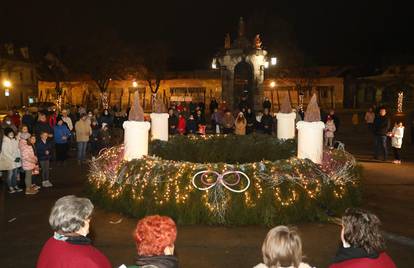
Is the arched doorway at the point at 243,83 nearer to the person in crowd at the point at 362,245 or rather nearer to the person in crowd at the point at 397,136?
the person in crowd at the point at 397,136

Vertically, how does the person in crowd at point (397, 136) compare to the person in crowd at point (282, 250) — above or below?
above

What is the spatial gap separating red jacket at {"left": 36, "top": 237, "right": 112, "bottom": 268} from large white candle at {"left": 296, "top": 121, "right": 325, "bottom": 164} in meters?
8.54

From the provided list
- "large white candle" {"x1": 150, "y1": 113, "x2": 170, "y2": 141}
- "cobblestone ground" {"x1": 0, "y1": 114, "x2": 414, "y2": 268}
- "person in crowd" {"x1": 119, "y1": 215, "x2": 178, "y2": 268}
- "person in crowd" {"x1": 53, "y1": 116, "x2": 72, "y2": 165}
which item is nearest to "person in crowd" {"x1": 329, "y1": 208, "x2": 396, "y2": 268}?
"person in crowd" {"x1": 119, "y1": 215, "x2": 178, "y2": 268}

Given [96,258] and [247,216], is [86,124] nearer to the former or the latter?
[247,216]

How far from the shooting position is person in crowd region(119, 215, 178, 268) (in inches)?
143

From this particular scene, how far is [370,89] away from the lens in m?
54.6

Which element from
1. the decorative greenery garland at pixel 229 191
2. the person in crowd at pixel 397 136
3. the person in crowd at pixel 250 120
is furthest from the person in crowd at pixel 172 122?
the decorative greenery garland at pixel 229 191

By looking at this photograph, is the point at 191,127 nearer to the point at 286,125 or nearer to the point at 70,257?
the point at 286,125

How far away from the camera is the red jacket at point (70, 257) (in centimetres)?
371

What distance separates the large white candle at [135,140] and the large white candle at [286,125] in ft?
18.8

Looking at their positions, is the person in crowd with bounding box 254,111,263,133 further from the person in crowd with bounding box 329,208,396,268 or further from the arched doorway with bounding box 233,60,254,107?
the person in crowd with bounding box 329,208,396,268

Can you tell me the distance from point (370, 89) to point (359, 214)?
5368 centimetres

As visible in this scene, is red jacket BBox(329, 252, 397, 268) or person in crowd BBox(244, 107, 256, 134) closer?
red jacket BBox(329, 252, 397, 268)

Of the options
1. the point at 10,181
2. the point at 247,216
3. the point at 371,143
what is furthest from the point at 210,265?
the point at 371,143
